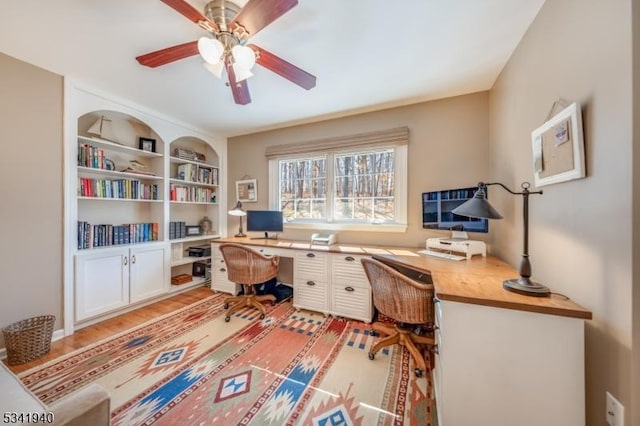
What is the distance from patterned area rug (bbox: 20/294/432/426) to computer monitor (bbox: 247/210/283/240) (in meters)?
1.25

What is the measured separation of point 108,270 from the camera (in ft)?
7.91

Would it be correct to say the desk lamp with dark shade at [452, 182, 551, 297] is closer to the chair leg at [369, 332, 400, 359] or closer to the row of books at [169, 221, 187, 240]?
the chair leg at [369, 332, 400, 359]

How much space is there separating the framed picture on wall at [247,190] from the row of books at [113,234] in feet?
3.87

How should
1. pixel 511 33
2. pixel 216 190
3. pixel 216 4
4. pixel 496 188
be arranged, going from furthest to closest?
pixel 216 190, pixel 496 188, pixel 511 33, pixel 216 4

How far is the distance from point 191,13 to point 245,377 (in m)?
2.21

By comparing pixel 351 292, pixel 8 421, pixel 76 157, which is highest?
pixel 76 157

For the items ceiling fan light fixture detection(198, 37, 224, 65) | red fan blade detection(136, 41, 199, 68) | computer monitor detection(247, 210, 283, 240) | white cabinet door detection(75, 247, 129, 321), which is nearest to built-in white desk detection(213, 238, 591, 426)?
ceiling fan light fixture detection(198, 37, 224, 65)

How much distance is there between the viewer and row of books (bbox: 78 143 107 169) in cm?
228

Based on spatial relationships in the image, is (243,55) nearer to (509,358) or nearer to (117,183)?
(509,358)

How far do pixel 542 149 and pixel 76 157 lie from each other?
3684 mm

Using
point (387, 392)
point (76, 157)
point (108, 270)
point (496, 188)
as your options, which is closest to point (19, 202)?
point (76, 157)

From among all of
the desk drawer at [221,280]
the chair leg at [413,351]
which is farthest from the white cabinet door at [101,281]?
the chair leg at [413,351]

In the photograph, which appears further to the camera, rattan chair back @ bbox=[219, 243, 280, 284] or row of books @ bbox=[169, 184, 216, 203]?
row of books @ bbox=[169, 184, 216, 203]

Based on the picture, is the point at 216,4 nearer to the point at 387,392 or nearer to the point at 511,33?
the point at 511,33
